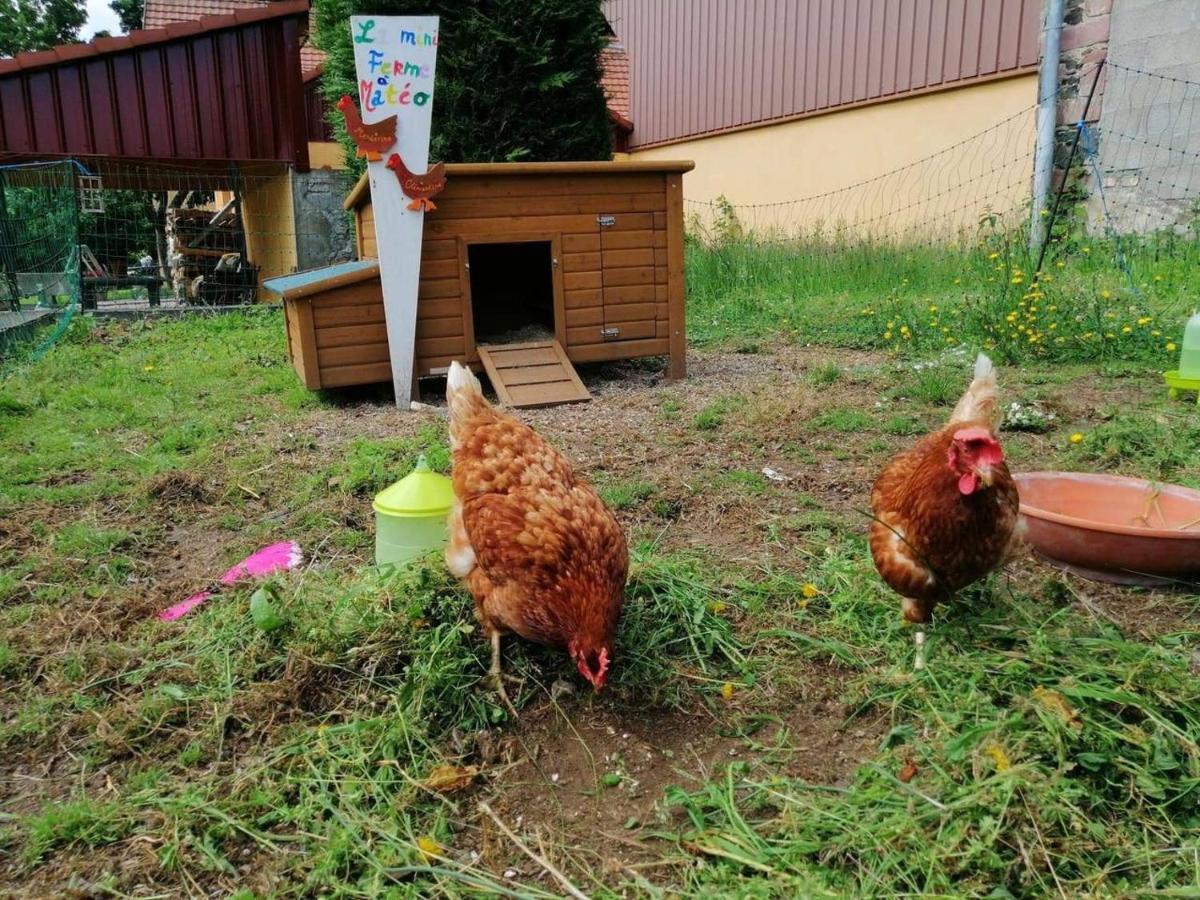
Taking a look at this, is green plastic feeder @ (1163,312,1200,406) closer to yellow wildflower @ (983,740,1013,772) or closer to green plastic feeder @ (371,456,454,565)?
yellow wildflower @ (983,740,1013,772)

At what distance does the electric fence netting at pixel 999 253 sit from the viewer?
233 inches

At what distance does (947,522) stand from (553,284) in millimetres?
4385

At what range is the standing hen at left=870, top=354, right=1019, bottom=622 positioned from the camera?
6.88 feet

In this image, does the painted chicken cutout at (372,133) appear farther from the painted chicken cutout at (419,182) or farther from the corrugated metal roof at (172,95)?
the corrugated metal roof at (172,95)

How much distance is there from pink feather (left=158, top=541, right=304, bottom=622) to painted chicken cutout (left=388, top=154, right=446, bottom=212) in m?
2.85

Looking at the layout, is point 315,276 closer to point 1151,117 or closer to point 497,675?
point 497,675

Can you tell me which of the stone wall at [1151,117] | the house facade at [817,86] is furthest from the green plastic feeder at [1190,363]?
the house facade at [817,86]

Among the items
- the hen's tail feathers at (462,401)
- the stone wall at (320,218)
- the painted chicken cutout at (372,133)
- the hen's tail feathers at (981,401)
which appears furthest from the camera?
the stone wall at (320,218)

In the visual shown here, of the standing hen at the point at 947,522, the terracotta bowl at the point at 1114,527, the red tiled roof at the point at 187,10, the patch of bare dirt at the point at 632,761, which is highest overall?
the red tiled roof at the point at 187,10

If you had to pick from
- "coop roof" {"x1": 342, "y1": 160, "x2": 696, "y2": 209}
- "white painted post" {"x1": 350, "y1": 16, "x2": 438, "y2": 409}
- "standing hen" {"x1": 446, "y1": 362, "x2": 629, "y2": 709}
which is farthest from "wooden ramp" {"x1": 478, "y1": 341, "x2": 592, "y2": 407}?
"standing hen" {"x1": 446, "y1": 362, "x2": 629, "y2": 709}

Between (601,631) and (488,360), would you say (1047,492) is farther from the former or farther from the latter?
(488,360)

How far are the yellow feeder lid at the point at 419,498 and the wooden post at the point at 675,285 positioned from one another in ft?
12.1

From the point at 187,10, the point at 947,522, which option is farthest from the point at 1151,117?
the point at 187,10

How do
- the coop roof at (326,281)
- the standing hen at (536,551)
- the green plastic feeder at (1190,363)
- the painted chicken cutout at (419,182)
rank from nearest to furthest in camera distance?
the standing hen at (536,551)
the green plastic feeder at (1190,363)
the painted chicken cutout at (419,182)
the coop roof at (326,281)
